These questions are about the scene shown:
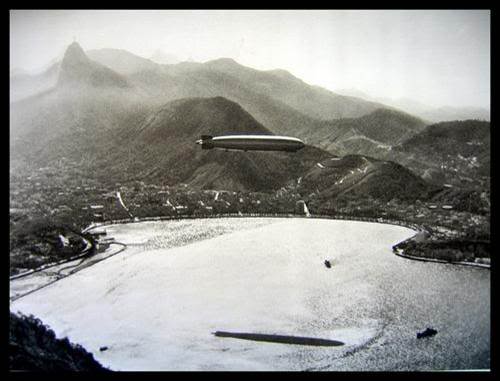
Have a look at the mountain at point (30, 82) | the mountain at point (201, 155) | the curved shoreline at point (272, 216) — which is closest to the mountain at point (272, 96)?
the mountain at point (30, 82)

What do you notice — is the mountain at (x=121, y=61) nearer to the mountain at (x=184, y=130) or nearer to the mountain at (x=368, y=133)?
the mountain at (x=184, y=130)

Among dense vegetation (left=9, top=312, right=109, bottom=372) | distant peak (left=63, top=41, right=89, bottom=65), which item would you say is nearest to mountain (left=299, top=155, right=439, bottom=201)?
dense vegetation (left=9, top=312, right=109, bottom=372)

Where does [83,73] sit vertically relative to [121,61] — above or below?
below

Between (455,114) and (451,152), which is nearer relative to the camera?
(451,152)

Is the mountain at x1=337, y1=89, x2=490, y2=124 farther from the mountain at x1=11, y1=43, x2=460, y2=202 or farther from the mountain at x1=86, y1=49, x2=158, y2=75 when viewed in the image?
the mountain at x1=86, y1=49, x2=158, y2=75

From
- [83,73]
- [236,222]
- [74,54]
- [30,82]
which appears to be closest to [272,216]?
[236,222]

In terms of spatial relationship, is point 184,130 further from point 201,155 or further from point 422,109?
point 422,109

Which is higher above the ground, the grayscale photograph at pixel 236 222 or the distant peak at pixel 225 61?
the distant peak at pixel 225 61
